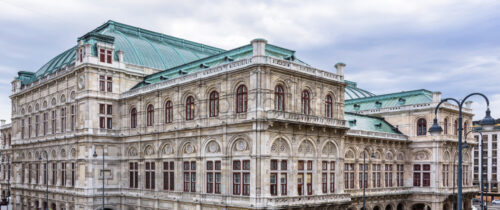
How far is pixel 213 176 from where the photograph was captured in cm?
4341

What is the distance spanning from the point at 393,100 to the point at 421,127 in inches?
265

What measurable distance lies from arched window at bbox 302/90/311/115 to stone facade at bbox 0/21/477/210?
15 cm

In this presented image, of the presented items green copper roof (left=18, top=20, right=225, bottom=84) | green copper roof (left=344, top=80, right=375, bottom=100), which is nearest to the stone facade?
green copper roof (left=18, top=20, right=225, bottom=84)

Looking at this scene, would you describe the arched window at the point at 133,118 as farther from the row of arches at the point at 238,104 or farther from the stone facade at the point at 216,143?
the row of arches at the point at 238,104

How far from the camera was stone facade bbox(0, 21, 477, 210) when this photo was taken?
4019 cm

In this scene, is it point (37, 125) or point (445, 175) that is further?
point (37, 125)

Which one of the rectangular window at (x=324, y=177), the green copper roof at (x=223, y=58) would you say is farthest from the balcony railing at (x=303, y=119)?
the green copper roof at (x=223, y=58)

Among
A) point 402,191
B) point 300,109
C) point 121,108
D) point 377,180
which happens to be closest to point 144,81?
point 121,108

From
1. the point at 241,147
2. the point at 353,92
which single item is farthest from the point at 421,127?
the point at 241,147

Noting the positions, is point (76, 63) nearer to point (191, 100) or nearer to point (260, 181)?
point (191, 100)

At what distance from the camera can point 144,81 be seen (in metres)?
57.8

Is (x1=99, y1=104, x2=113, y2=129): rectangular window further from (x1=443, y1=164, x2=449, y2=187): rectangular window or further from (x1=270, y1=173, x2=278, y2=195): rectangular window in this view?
(x1=443, y1=164, x2=449, y2=187): rectangular window

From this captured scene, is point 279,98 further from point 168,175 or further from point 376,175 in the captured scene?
point 376,175

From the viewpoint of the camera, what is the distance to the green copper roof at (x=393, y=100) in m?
64.0
